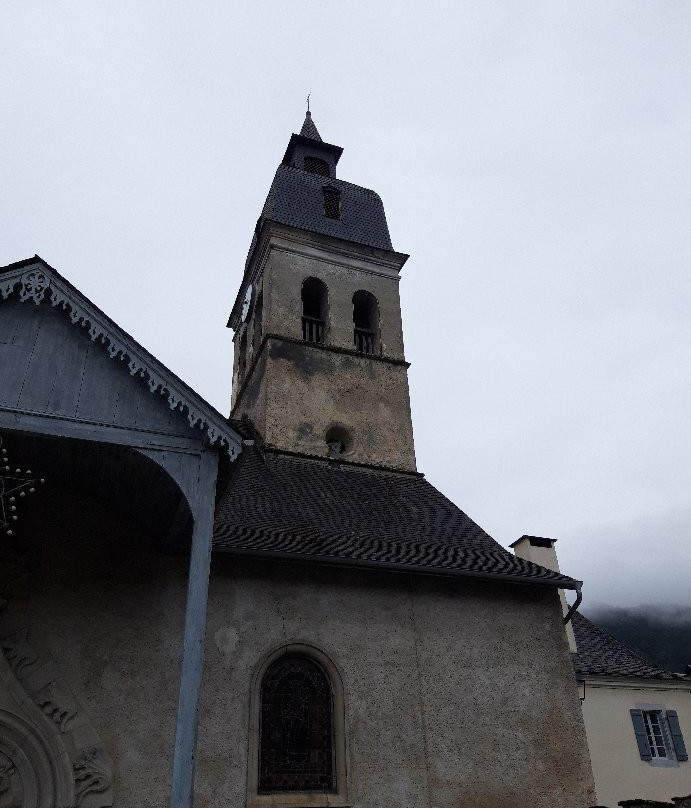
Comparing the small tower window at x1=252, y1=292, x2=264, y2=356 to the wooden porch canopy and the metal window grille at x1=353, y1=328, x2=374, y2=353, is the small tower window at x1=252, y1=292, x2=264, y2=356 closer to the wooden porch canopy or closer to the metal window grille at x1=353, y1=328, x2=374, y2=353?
the metal window grille at x1=353, y1=328, x2=374, y2=353

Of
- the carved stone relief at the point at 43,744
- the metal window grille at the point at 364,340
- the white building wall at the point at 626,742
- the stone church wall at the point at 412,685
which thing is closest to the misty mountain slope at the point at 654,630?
the white building wall at the point at 626,742

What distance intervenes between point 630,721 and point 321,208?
582 inches

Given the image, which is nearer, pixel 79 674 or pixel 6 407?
pixel 6 407

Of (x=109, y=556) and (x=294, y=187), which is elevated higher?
(x=294, y=187)

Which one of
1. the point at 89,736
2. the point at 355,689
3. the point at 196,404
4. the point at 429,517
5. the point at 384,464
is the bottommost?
the point at 89,736

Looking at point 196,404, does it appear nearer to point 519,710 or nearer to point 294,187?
point 519,710

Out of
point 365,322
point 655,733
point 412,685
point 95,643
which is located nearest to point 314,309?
point 365,322

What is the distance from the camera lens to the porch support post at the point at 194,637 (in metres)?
5.47

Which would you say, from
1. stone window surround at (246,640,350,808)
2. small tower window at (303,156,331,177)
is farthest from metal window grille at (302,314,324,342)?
stone window surround at (246,640,350,808)

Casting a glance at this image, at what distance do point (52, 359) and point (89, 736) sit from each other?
4152mm

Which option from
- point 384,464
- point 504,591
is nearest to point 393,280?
point 384,464

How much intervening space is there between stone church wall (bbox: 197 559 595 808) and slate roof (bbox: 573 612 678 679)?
21.8 ft

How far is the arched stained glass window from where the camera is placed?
7988 millimetres

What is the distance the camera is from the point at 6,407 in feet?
20.9
